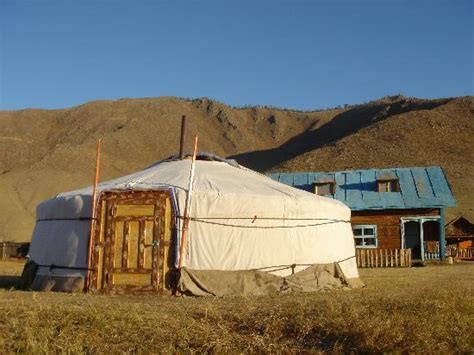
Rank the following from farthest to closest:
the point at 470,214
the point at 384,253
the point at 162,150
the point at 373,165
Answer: the point at 162,150 < the point at 373,165 < the point at 470,214 < the point at 384,253

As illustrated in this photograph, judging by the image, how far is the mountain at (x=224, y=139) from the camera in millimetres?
44656

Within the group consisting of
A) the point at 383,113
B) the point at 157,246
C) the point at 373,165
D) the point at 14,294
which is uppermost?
the point at 383,113

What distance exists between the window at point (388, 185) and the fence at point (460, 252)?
3707 millimetres

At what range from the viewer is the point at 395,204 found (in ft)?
73.3

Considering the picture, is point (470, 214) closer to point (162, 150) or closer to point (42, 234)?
point (42, 234)

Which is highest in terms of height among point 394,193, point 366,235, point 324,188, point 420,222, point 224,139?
point 224,139

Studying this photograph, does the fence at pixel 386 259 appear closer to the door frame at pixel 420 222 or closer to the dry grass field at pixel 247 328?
the door frame at pixel 420 222

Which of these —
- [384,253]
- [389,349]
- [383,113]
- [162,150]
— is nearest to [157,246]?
[389,349]

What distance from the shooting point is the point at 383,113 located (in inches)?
2522

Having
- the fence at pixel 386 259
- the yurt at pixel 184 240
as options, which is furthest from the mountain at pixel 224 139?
the yurt at pixel 184 240

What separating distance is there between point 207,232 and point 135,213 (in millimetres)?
1239

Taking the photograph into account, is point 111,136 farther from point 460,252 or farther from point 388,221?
point 388,221

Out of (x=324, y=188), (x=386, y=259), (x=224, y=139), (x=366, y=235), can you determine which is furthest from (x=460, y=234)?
(x=224, y=139)

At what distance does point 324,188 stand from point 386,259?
15.1 ft
